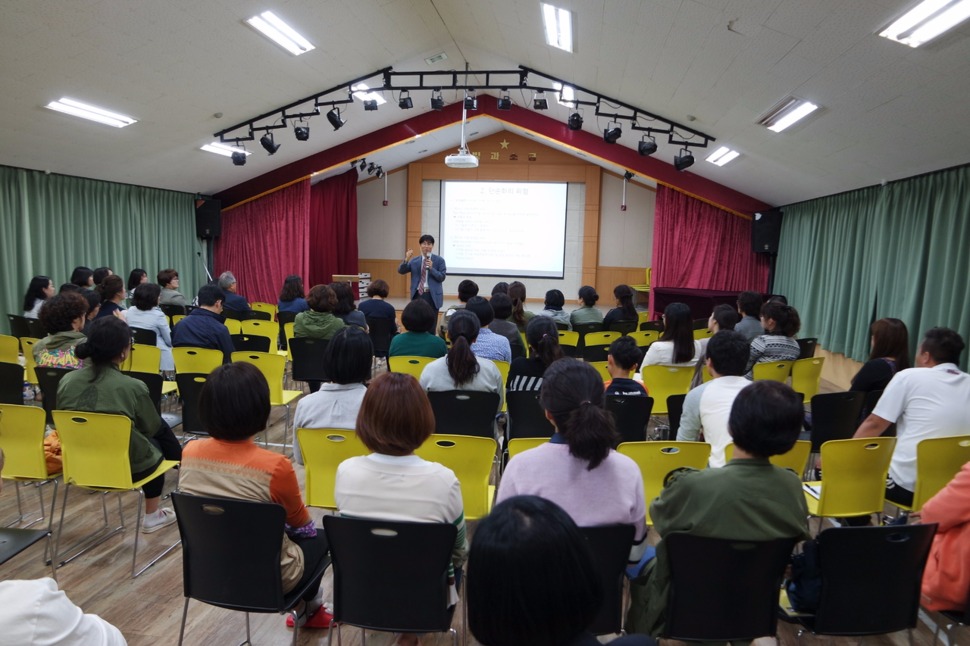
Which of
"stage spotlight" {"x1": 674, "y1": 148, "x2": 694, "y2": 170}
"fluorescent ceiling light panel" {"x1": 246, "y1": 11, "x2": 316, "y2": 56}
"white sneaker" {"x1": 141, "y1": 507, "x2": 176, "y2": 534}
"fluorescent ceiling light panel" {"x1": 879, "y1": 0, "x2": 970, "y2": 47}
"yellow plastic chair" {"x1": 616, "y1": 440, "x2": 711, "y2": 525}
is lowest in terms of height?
"white sneaker" {"x1": 141, "y1": 507, "x2": 176, "y2": 534}

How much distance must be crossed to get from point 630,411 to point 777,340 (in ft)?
6.37

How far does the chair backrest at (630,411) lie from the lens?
11.0 feet

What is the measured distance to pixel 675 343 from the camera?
4.37m

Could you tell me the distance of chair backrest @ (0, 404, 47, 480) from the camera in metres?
2.88

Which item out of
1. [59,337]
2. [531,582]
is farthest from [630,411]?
[59,337]

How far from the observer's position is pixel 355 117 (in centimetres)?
1020

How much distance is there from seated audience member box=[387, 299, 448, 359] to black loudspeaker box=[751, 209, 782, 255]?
8.57 meters

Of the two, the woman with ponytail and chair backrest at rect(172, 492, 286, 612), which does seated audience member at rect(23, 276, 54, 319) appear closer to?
chair backrest at rect(172, 492, 286, 612)

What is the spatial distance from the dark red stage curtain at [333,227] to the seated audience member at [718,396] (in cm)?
1157

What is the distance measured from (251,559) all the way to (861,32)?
467 cm

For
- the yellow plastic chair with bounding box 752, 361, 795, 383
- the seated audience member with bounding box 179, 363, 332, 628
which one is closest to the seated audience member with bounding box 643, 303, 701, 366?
the yellow plastic chair with bounding box 752, 361, 795, 383

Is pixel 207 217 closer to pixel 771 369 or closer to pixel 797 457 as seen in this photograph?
pixel 771 369

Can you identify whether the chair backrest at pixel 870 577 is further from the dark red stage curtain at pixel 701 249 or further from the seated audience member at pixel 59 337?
the dark red stage curtain at pixel 701 249

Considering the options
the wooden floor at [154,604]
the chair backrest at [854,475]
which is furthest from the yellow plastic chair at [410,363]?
the chair backrest at [854,475]
